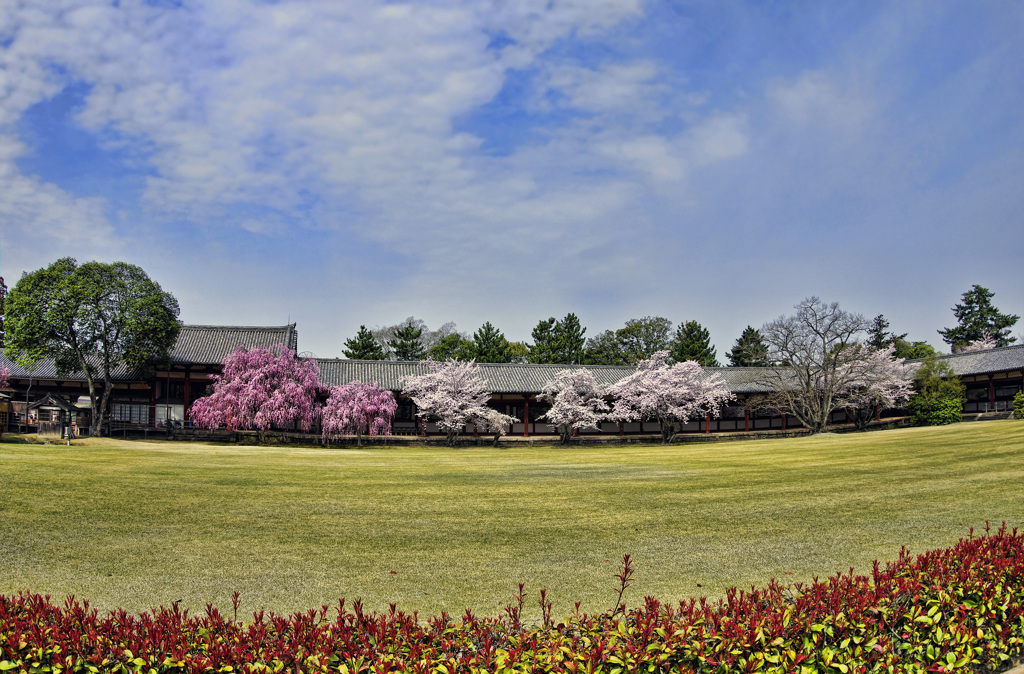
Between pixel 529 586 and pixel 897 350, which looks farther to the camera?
pixel 897 350

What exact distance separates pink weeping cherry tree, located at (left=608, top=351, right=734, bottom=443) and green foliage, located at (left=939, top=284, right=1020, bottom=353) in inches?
1753

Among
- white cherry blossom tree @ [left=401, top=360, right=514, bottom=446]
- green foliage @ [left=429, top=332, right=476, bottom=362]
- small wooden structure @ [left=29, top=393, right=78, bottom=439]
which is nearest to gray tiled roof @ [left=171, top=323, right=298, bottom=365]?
small wooden structure @ [left=29, top=393, right=78, bottom=439]

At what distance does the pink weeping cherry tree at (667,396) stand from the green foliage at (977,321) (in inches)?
1753

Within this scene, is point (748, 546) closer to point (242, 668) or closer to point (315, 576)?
point (315, 576)

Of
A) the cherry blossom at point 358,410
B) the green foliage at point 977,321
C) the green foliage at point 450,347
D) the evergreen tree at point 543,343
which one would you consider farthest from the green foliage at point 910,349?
the cherry blossom at point 358,410

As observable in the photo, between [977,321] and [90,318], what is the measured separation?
8398 cm

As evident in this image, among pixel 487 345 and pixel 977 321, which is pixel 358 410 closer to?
pixel 487 345

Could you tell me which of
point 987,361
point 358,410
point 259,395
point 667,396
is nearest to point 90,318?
point 259,395

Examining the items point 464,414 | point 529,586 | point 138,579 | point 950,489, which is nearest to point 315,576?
point 138,579

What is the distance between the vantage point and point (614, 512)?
1202cm

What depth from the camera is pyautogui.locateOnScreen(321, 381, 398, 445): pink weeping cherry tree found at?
1427 inches

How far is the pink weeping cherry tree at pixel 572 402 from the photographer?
1575 inches

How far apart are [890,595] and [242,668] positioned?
4.60 meters

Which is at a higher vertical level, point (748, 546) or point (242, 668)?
point (242, 668)
